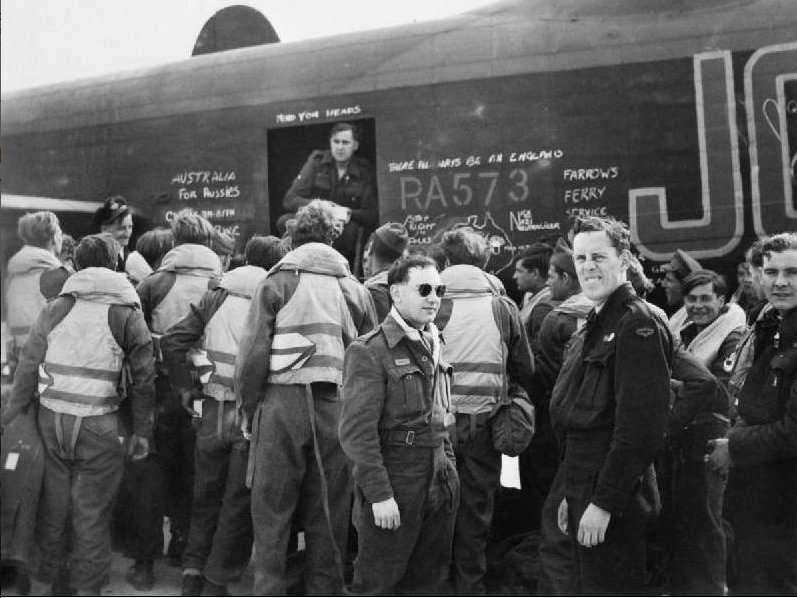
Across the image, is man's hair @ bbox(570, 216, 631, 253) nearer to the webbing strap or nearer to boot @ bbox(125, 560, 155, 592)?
the webbing strap

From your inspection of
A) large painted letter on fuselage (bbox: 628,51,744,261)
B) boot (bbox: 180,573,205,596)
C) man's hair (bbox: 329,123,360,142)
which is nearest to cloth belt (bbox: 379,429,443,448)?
boot (bbox: 180,573,205,596)

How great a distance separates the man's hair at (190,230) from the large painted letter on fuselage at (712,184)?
8.71ft

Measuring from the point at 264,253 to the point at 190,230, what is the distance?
21.0 inches

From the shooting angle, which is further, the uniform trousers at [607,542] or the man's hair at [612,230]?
the man's hair at [612,230]

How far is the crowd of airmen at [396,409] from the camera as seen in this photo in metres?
3.18

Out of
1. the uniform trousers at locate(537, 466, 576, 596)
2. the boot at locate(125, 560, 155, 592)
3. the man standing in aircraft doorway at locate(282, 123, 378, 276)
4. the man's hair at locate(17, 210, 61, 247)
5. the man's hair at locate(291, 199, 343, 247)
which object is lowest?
the boot at locate(125, 560, 155, 592)

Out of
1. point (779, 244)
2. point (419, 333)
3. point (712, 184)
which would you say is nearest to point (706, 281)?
point (712, 184)

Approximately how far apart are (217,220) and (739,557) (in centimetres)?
436

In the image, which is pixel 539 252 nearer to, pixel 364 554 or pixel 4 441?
pixel 364 554

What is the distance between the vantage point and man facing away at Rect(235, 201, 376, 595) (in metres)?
4.26

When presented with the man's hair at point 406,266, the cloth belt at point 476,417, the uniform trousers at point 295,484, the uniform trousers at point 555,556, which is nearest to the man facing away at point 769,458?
the uniform trousers at point 555,556

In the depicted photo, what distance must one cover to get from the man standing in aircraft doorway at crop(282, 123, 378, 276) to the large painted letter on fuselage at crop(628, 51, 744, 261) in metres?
1.88

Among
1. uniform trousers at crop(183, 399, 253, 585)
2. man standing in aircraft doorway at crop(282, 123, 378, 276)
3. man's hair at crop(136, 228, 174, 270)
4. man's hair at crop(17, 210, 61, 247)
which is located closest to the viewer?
uniform trousers at crop(183, 399, 253, 585)

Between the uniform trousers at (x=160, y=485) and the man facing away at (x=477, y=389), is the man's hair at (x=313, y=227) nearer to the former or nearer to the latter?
the man facing away at (x=477, y=389)
